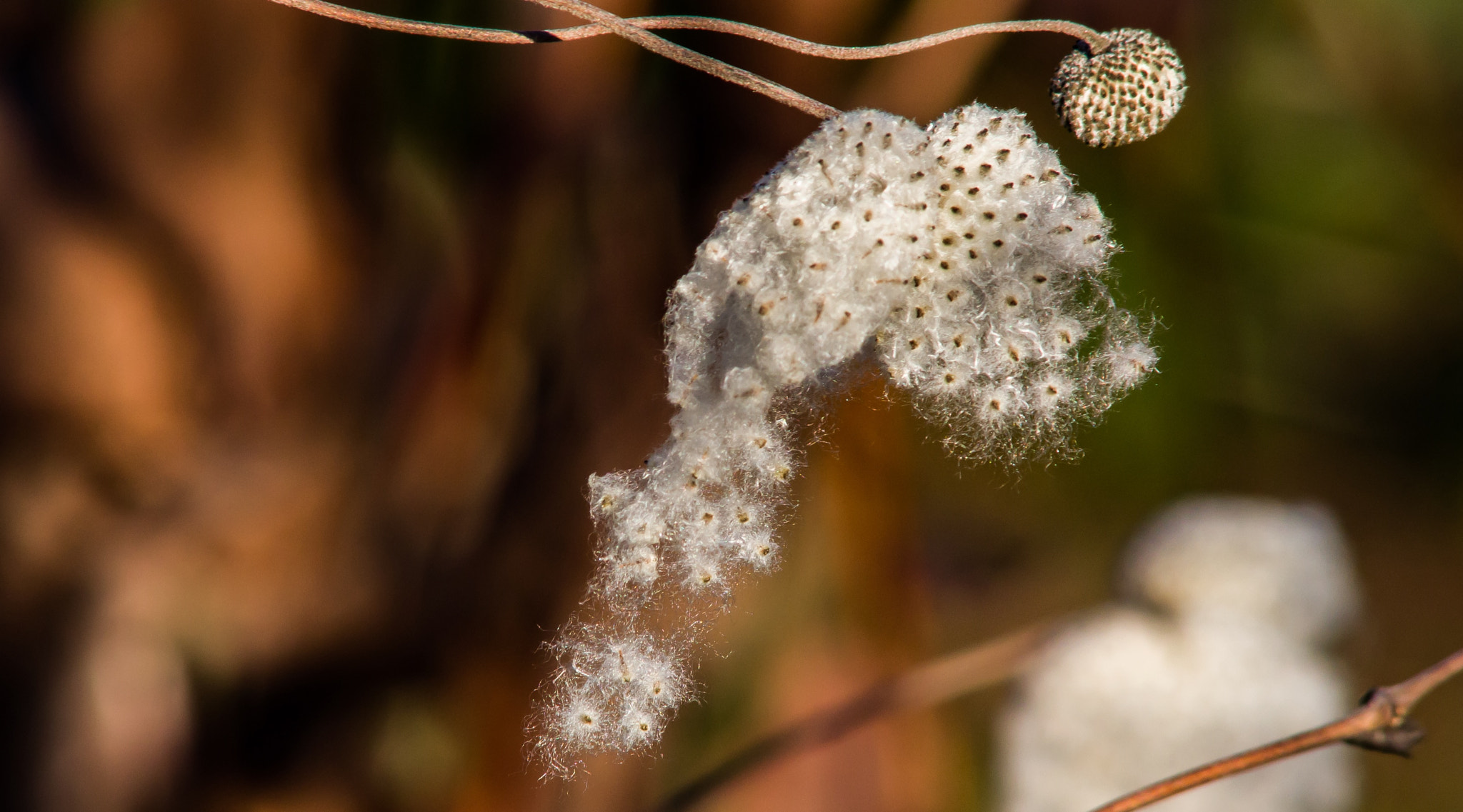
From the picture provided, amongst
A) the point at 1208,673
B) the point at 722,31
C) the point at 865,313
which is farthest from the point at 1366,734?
the point at 722,31

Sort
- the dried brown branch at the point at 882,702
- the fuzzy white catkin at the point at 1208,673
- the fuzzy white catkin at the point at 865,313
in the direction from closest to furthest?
the fuzzy white catkin at the point at 865,313
the fuzzy white catkin at the point at 1208,673
the dried brown branch at the point at 882,702

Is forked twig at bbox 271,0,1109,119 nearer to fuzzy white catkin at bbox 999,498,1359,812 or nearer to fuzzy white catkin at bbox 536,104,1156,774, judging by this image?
fuzzy white catkin at bbox 536,104,1156,774

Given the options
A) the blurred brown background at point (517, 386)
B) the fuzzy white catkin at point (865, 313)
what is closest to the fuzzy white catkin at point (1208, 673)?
the blurred brown background at point (517, 386)

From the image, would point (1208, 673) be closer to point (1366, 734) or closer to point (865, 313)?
point (1366, 734)

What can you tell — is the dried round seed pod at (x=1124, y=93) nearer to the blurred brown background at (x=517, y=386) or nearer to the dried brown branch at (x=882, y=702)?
the blurred brown background at (x=517, y=386)

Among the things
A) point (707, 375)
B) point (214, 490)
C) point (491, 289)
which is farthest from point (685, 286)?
point (214, 490)

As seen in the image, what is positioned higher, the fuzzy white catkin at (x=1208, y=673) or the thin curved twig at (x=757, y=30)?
the thin curved twig at (x=757, y=30)

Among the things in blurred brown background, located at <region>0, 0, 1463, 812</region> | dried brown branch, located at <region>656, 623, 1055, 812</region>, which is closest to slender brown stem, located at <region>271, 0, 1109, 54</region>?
blurred brown background, located at <region>0, 0, 1463, 812</region>
